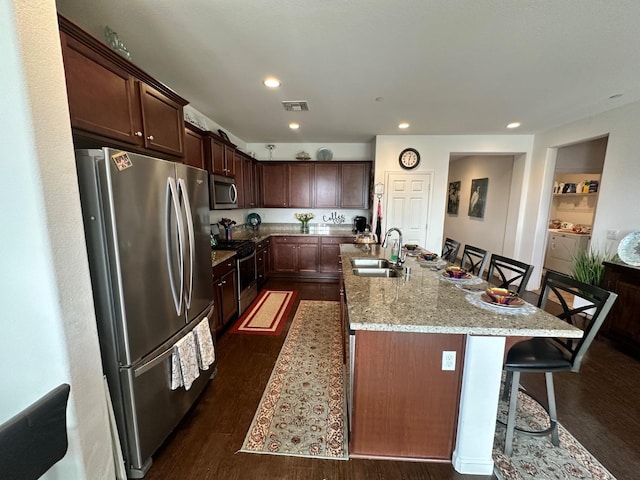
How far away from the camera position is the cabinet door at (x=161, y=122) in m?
1.78

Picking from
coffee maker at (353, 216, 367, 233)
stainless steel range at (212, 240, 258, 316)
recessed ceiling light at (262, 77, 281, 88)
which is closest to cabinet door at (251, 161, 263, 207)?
stainless steel range at (212, 240, 258, 316)

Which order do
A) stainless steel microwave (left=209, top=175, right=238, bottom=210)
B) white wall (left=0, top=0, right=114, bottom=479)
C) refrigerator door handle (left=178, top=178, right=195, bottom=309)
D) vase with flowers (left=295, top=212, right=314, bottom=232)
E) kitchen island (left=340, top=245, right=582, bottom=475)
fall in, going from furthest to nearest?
1. vase with flowers (left=295, top=212, right=314, bottom=232)
2. stainless steel microwave (left=209, top=175, right=238, bottom=210)
3. refrigerator door handle (left=178, top=178, right=195, bottom=309)
4. kitchen island (left=340, top=245, right=582, bottom=475)
5. white wall (left=0, top=0, right=114, bottom=479)

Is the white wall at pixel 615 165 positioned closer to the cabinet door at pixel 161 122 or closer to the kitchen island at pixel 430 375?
the kitchen island at pixel 430 375

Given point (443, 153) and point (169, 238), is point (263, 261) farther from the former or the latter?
point (443, 153)

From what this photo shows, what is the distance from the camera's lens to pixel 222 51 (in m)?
2.01

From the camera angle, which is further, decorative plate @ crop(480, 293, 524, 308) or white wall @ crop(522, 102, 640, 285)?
white wall @ crop(522, 102, 640, 285)

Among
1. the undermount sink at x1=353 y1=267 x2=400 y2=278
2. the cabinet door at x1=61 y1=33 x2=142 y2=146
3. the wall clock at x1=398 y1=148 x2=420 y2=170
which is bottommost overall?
the undermount sink at x1=353 y1=267 x2=400 y2=278

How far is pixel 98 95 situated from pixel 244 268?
2430 millimetres

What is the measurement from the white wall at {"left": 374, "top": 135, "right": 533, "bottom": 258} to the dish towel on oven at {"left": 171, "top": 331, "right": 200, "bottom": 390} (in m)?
3.92

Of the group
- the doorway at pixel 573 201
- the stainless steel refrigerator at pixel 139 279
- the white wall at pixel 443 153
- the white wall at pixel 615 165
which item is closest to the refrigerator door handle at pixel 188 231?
the stainless steel refrigerator at pixel 139 279

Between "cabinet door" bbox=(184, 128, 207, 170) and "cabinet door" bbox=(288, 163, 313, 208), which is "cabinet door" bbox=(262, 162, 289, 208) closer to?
"cabinet door" bbox=(288, 163, 313, 208)

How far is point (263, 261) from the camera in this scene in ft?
14.9

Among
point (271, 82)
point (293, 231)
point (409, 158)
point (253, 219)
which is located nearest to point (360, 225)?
point (293, 231)

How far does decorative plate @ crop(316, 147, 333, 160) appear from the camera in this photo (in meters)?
5.20
